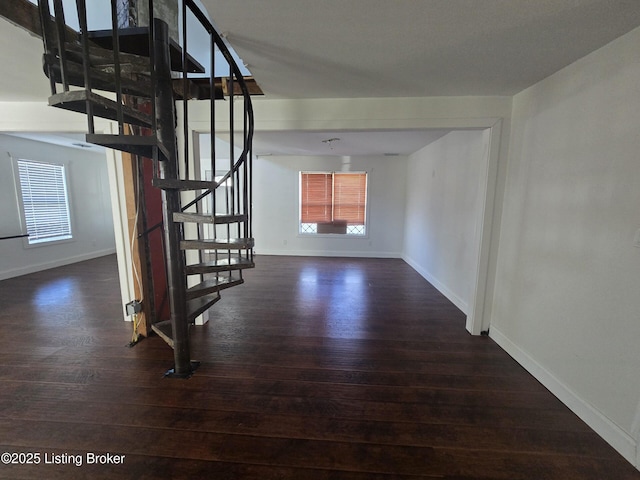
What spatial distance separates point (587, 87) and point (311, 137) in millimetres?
3041

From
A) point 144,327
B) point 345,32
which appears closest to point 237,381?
point 144,327

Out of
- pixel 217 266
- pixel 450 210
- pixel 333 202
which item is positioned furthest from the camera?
pixel 333 202

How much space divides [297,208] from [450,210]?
3580mm

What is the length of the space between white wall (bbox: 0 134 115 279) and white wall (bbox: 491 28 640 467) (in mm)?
7394

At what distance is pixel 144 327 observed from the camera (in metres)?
2.57

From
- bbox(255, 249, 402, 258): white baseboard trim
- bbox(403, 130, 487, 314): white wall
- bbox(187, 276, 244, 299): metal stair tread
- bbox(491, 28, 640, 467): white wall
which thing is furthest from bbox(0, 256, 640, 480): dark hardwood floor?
bbox(255, 249, 402, 258): white baseboard trim

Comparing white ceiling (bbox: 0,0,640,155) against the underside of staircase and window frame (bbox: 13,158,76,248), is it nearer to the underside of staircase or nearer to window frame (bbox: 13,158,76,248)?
the underside of staircase

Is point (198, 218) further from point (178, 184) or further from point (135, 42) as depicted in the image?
point (135, 42)

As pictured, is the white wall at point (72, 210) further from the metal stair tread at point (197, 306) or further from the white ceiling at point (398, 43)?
the metal stair tread at point (197, 306)

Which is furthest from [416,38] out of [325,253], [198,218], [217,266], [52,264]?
[52,264]

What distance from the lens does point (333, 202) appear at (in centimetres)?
627

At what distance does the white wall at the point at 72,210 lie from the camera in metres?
4.30

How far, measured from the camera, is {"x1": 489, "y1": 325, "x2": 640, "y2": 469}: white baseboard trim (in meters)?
1.40

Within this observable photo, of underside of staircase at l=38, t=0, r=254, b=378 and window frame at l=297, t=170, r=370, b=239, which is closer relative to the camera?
underside of staircase at l=38, t=0, r=254, b=378
